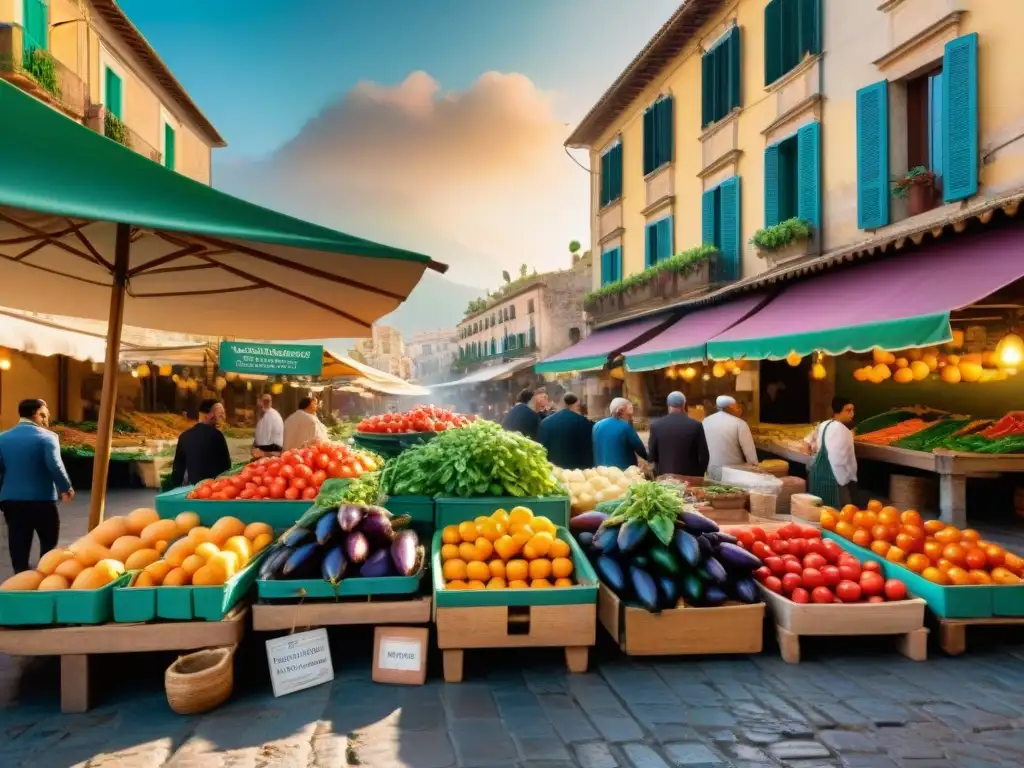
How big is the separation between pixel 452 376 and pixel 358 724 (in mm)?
59774

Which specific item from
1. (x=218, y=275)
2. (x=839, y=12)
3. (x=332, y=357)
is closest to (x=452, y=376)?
(x=332, y=357)

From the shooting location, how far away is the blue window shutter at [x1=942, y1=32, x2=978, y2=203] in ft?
26.0

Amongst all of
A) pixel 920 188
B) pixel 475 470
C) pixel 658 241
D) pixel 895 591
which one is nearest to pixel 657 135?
pixel 658 241

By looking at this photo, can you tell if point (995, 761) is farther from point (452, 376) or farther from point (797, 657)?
point (452, 376)

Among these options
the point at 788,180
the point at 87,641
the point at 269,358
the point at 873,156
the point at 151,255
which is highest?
the point at 788,180

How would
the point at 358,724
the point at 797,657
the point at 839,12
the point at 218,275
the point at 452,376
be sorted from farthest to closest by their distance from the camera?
the point at 452,376 < the point at 839,12 < the point at 218,275 < the point at 797,657 < the point at 358,724

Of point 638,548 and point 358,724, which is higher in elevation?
point 638,548

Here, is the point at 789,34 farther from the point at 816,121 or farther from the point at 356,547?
the point at 356,547

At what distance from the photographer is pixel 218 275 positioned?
473 centimetres

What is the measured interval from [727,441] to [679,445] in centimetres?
101

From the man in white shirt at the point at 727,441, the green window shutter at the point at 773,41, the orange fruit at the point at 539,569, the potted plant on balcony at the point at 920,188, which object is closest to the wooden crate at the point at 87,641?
the orange fruit at the point at 539,569

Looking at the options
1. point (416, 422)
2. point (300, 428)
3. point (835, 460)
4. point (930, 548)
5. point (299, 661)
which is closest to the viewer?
point (299, 661)

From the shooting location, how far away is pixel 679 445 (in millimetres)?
7012

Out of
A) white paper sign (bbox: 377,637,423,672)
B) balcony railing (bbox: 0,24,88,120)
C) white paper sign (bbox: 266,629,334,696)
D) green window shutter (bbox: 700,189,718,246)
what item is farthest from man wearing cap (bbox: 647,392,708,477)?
balcony railing (bbox: 0,24,88,120)
